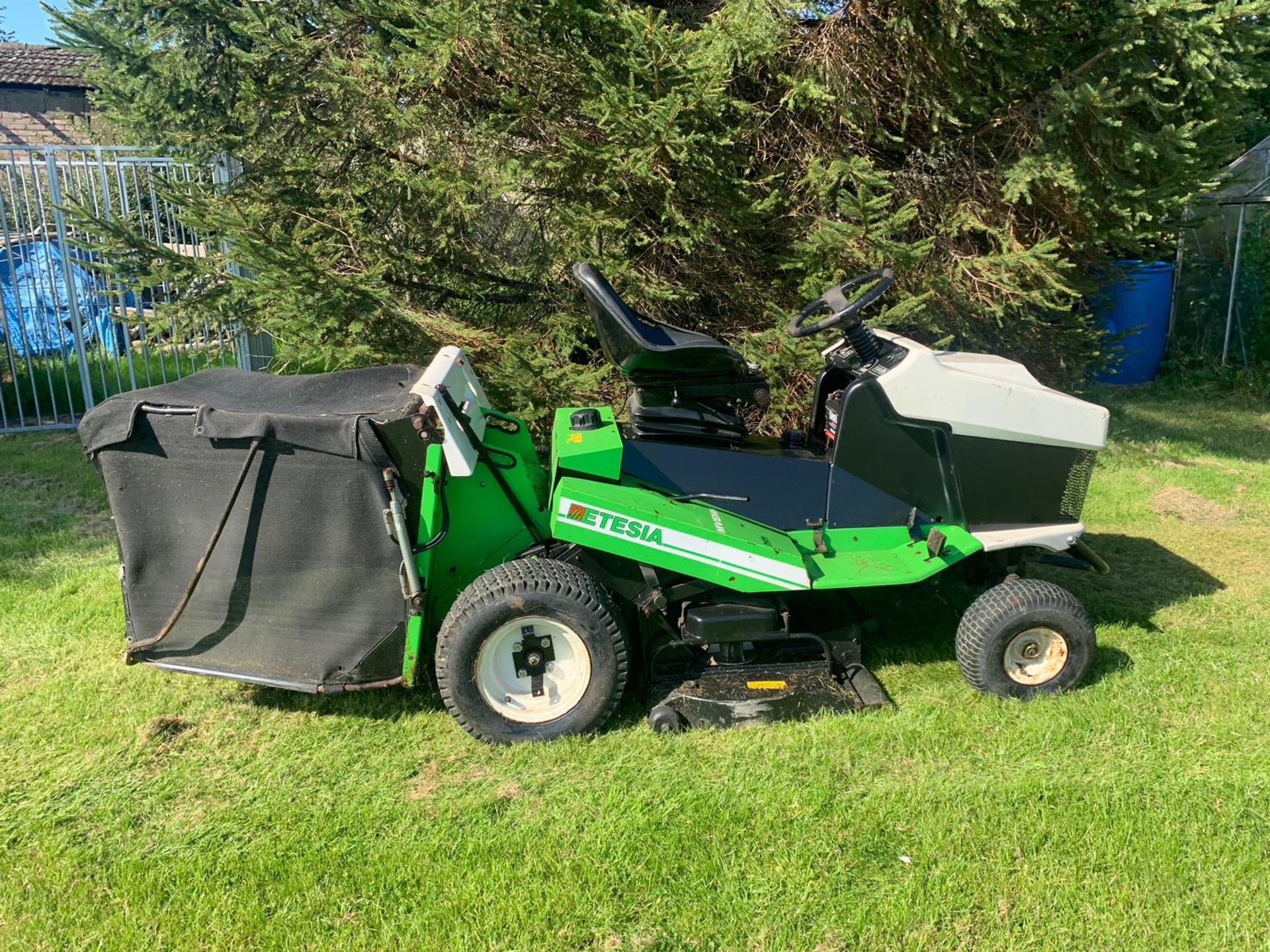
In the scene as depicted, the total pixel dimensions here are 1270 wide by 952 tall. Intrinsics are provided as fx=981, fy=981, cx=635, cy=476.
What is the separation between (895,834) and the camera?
3.00 meters

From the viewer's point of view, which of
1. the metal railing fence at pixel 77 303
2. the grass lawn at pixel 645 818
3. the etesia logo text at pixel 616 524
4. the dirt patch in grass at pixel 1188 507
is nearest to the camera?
the grass lawn at pixel 645 818

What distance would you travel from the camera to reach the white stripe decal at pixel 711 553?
347 cm

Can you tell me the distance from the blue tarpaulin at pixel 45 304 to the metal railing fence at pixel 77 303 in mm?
23

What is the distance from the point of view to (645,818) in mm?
3059

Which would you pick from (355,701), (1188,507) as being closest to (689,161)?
(355,701)

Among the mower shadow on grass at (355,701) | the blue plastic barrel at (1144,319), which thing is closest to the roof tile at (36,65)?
the blue plastic barrel at (1144,319)

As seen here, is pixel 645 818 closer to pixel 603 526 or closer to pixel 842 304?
pixel 603 526

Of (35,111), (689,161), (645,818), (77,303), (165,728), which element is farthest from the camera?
(35,111)

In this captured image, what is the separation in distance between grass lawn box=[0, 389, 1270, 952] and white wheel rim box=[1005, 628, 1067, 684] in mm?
111

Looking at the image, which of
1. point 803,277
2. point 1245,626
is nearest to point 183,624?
point 803,277

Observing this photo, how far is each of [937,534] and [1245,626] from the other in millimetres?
1892

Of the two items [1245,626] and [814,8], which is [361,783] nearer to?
[1245,626]

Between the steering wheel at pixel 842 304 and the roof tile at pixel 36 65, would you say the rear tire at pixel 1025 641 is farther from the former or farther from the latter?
the roof tile at pixel 36 65

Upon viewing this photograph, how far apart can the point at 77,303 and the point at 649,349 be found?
7.47 metres
